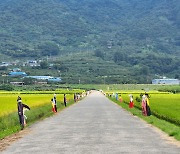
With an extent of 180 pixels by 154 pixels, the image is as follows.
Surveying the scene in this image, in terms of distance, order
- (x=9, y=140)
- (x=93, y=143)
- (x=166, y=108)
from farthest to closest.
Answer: (x=166, y=108) → (x=9, y=140) → (x=93, y=143)

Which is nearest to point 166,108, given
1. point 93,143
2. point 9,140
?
point 9,140

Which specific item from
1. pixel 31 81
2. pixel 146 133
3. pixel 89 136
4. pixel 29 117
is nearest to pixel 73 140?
pixel 89 136

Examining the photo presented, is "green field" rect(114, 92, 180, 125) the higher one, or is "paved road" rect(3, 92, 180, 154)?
"green field" rect(114, 92, 180, 125)

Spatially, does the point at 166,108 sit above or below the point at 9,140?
above

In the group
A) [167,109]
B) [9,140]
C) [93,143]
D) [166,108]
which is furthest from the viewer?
[166,108]

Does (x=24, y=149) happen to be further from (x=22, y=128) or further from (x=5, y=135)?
(x=22, y=128)

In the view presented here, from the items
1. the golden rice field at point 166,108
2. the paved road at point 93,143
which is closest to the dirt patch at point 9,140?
the paved road at point 93,143

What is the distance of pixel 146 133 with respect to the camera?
1970cm

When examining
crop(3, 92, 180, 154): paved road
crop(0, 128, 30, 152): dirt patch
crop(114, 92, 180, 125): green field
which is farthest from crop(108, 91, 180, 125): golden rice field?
crop(0, 128, 30, 152): dirt patch

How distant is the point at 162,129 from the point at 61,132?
4.42m

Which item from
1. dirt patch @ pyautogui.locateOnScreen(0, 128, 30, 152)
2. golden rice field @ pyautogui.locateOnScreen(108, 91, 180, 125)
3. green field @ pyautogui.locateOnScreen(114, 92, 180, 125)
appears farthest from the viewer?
golden rice field @ pyautogui.locateOnScreen(108, 91, 180, 125)

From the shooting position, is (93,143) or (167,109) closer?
(93,143)

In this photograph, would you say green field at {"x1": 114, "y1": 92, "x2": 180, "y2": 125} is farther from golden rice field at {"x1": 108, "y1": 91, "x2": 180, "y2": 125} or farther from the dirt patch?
the dirt patch

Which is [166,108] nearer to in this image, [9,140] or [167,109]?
[167,109]
